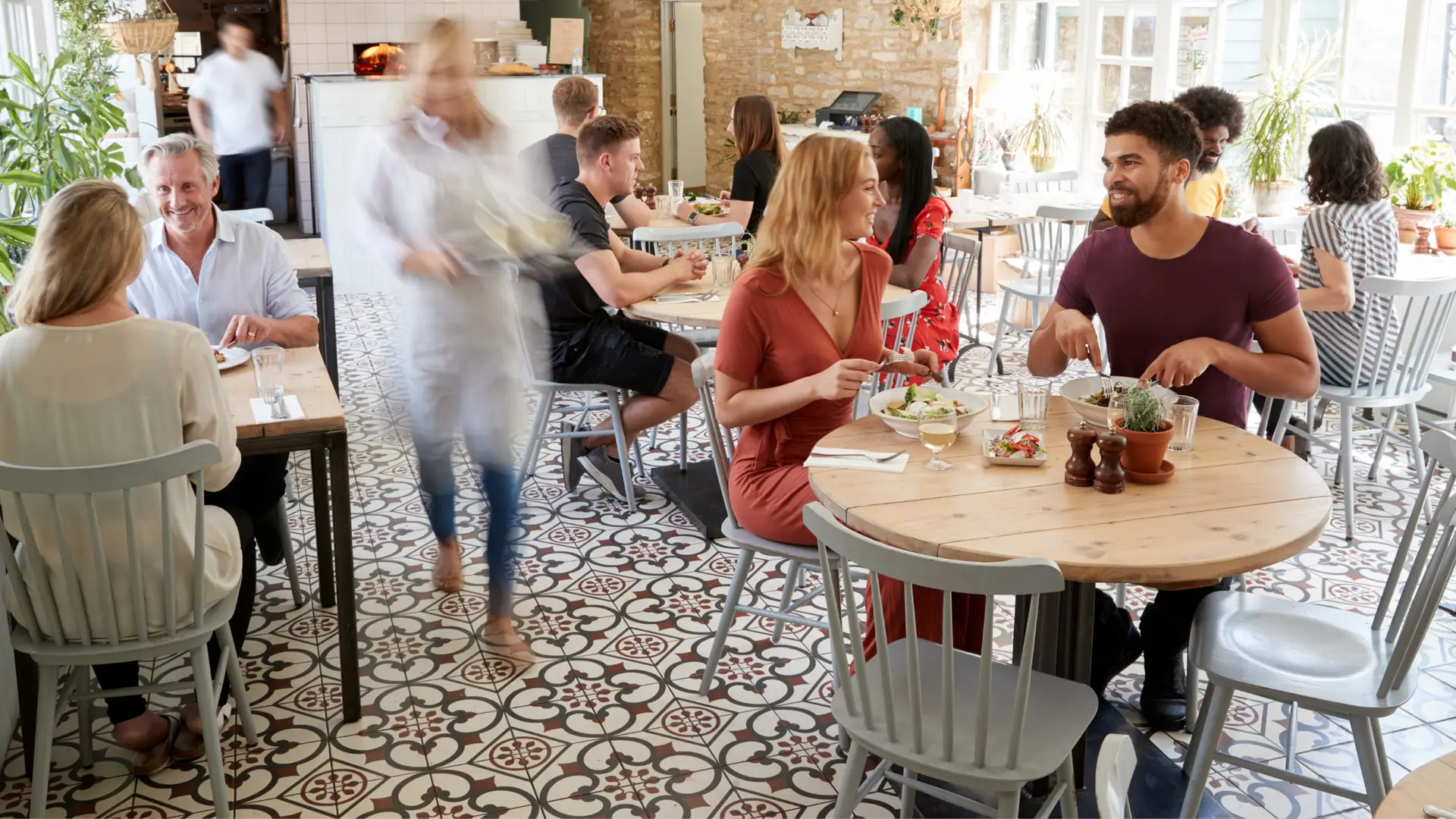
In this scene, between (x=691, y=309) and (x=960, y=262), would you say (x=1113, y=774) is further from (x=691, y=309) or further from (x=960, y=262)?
(x=960, y=262)

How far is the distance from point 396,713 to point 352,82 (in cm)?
579

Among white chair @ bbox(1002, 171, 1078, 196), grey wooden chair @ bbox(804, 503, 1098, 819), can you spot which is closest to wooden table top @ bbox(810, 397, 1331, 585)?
grey wooden chair @ bbox(804, 503, 1098, 819)

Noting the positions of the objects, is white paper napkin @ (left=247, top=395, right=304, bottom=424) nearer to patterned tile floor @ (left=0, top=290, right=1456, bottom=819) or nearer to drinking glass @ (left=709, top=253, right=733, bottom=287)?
patterned tile floor @ (left=0, top=290, right=1456, bottom=819)

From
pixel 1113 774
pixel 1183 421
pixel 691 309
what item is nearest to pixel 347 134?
pixel 691 309

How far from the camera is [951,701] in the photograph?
206 cm

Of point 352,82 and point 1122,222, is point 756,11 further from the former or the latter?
point 1122,222

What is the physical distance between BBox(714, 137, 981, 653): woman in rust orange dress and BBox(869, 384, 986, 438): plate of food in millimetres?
81

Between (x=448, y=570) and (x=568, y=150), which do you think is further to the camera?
(x=568, y=150)

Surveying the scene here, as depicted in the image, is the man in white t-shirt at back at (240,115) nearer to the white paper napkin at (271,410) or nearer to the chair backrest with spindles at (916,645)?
the white paper napkin at (271,410)

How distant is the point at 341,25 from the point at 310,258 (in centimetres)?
562

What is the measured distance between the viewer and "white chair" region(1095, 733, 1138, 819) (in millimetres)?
1365

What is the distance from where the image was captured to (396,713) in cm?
318

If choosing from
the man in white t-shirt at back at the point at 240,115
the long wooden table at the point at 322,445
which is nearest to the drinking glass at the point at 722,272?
the long wooden table at the point at 322,445

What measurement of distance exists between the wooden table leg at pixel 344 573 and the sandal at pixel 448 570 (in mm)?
752
